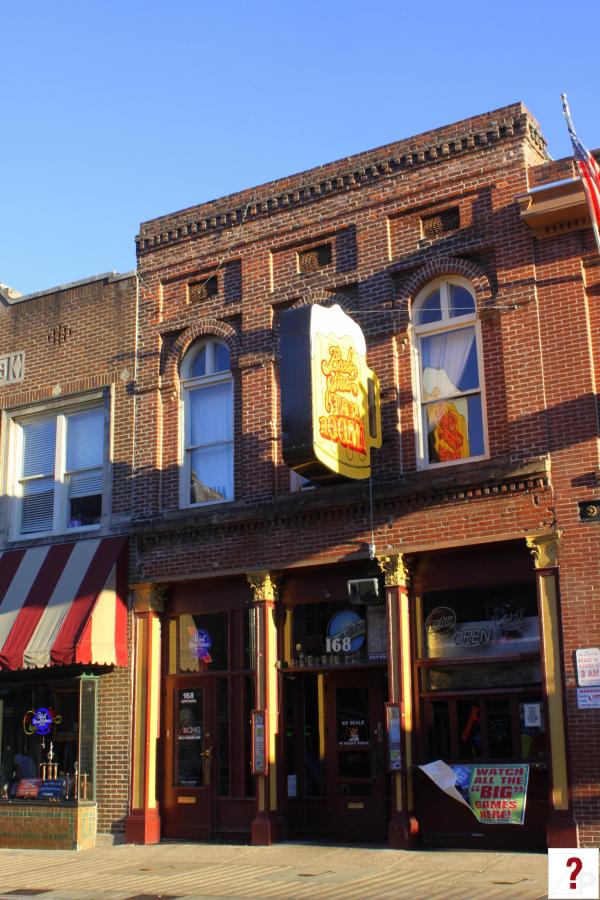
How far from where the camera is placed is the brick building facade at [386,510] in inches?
547

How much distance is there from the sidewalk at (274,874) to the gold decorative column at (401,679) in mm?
397

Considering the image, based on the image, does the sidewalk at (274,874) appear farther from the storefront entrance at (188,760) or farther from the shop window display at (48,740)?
the shop window display at (48,740)

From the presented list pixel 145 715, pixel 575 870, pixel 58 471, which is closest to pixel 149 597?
pixel 145 715

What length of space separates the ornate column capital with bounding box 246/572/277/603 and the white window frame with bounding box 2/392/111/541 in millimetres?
3303

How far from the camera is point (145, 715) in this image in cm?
1658

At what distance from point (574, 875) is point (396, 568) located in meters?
5.78

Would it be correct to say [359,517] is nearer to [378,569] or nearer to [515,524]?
[378,569]

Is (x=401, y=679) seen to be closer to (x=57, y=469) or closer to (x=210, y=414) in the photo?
(x=210, y=414)

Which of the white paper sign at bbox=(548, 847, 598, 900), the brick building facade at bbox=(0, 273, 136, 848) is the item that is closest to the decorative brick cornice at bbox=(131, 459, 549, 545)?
the brick building facade at bbox=(0, 273, 136, 848)

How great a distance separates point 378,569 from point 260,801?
3658 millimetres

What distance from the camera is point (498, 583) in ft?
46.9

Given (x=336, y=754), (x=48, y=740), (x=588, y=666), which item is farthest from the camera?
(x=48, y=740)

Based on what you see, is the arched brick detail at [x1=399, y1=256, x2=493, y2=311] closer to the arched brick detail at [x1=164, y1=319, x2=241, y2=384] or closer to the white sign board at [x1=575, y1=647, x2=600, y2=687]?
the arched brick detail at [x1=164, y1=319, x2=241, y2=384]

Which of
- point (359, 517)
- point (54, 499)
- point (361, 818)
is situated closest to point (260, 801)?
point (361, 818)
